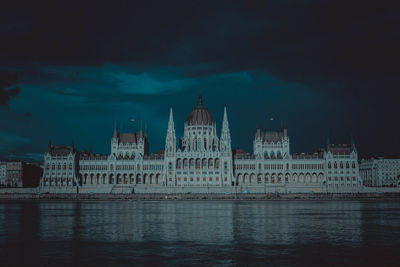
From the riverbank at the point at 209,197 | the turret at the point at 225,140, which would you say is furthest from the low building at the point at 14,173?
the turret at the point at 225,140

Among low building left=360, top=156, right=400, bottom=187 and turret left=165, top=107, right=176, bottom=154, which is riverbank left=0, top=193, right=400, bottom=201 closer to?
turret left=165, top=107, right=176, bottom=154

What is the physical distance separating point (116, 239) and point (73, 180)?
124 m

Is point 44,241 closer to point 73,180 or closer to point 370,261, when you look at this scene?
point 370,261

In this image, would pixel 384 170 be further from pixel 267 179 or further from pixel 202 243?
pixel 202 243

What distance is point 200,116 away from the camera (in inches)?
6363

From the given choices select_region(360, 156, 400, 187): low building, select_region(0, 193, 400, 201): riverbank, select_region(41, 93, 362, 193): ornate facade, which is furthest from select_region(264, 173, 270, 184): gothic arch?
select_region(360, 156, 400, 187): low building

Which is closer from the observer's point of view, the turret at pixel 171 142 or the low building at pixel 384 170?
the turret at pixel 171 142

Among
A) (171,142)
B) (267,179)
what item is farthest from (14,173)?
(267,179)

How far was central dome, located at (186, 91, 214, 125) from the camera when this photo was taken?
159875mm

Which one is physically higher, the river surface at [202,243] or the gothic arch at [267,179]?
the gothic arch at [267,179]

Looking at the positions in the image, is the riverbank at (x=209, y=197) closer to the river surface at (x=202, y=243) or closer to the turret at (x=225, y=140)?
the turret at (x=225, y=140)

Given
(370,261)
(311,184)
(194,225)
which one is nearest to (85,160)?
(311,184)

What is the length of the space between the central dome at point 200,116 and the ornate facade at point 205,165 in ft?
1.12

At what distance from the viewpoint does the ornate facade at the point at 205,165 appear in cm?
14738
